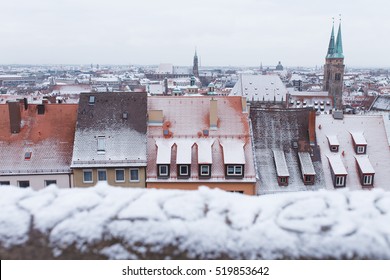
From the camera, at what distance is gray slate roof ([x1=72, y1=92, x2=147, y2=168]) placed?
26.6m

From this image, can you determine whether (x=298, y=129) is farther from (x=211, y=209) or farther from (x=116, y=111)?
(x=211, y=209)

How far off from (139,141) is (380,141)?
1629cm

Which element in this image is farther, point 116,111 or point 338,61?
point 338,61

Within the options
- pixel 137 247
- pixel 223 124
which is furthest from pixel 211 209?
pixel 223 124

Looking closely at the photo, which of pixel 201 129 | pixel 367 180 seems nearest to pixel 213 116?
pixel 201 129

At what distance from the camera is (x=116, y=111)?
1142 inches

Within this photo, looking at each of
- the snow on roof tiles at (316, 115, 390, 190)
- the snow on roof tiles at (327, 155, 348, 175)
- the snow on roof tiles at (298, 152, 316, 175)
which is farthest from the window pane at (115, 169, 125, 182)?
the snow on roof tiles at (327, 155, 348, 175)

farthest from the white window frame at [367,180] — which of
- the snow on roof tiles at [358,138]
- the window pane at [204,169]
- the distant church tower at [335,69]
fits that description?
the distant church tower at [335,69]

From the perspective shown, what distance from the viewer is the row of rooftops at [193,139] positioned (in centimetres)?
2675

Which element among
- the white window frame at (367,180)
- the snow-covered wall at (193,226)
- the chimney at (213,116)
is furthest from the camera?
the chimney at (213,116)

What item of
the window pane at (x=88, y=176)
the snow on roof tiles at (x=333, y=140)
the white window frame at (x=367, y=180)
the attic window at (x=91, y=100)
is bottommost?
the white window frame at (x=367, y=180)

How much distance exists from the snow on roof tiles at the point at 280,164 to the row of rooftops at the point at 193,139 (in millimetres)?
61

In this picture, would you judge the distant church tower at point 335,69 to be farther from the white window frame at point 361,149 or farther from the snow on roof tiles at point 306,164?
the snow on roof tiles at point 306,164

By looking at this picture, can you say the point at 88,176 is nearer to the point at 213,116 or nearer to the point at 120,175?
the point at 120,175
